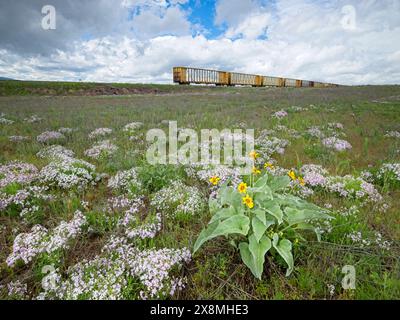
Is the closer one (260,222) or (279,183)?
(260,222)

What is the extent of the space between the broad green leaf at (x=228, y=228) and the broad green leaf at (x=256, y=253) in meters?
0.17

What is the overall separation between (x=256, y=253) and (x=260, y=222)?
0.38 metres

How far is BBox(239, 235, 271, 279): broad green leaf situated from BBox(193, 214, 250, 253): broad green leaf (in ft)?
0.55

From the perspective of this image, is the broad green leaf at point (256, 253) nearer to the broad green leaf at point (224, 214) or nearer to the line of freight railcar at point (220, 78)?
the broad green leaf at point (224, 214)

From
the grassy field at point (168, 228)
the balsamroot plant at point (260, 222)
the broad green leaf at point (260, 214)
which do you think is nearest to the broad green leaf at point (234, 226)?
the balsamroot plant at point (260, 222)

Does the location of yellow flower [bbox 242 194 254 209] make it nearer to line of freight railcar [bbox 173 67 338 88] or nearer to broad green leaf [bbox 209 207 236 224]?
broad green leaf [bbox 209 207 236 224]

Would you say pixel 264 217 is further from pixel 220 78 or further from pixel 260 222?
pixel 220 78

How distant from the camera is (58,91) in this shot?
42.2m

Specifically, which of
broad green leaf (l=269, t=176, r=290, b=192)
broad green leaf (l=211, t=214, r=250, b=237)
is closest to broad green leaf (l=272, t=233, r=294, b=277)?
broad green leaf (l=211, t=214, r=250, b=237)

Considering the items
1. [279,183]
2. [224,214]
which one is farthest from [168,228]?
[279,183]

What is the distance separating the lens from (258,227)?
2.80 meters

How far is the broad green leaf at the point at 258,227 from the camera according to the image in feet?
8.84

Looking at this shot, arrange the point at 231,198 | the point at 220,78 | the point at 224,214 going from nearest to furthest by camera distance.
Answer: the point at 224,214
the point at 231,198
the point at 220,78
